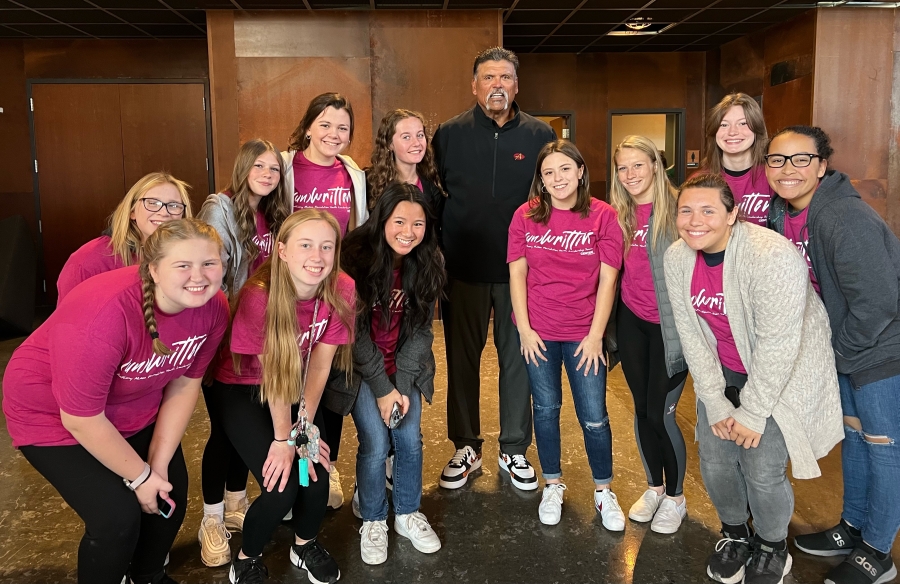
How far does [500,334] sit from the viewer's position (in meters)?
3.08

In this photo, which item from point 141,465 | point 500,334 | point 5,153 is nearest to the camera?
point 141,465

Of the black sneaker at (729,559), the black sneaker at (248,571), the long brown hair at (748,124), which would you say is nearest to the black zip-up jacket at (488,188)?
the long brown hair at (748,124)

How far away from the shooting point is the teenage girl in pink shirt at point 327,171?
291cm

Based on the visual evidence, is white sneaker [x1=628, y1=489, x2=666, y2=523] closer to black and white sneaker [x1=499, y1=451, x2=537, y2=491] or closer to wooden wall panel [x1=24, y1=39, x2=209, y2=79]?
black and white sneaker [x1=499, y1=451, x2=537, y2=491]

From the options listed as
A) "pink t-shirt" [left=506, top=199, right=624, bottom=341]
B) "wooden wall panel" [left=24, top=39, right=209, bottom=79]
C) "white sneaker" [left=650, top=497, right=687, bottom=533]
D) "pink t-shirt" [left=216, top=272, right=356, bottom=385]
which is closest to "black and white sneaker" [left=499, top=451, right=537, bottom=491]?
"white sneaker" [left=650, top=497, right=687, bottom=533]

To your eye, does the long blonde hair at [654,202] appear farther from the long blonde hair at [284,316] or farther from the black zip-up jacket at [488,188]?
the long blonde hair at [284,316]

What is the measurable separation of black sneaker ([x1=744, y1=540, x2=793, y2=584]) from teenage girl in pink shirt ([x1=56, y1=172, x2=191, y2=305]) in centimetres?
224

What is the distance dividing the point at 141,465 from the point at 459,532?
1.23 m

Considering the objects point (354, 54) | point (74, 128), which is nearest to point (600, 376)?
point (354, 54)

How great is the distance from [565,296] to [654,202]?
0.49m

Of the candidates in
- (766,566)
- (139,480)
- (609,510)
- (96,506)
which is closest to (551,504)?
(609,510)

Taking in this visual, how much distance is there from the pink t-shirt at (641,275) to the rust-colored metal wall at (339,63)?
4.59m

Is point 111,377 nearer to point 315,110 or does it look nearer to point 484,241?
point 315,110

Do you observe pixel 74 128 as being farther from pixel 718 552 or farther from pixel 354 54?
pixel 718 552
